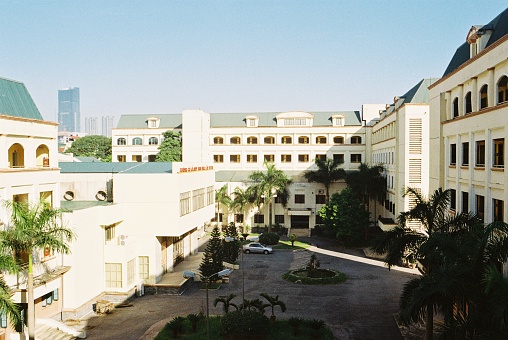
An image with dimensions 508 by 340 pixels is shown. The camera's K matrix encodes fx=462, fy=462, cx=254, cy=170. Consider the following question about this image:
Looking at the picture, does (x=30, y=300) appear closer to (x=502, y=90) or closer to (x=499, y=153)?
(x=499, y=153)

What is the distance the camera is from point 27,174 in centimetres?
2773

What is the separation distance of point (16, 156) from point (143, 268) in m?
13.9

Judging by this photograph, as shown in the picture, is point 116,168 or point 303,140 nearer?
point 116,168

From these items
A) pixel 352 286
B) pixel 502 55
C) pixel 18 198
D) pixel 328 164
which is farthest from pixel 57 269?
pixel 328 164

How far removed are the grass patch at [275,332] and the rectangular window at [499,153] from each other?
13.1 meters

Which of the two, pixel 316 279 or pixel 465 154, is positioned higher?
pixel 465 154

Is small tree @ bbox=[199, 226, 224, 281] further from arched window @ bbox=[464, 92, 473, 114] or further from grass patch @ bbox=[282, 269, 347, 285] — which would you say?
arched window @ bbox=[464, 92, 473, 114]

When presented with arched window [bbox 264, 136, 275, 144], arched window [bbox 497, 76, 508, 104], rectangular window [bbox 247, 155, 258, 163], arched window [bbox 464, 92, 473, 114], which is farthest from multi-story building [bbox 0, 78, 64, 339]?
Result: arched window [bbox 264, 136, 275, 144]

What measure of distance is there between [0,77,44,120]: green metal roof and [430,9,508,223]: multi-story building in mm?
26956

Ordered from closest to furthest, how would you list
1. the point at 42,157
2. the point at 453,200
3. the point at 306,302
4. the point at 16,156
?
the point at 453,200
the point at 16,156
the point at 42,157
the point at 306,302

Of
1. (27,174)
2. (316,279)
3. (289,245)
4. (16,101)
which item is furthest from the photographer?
(289,245)

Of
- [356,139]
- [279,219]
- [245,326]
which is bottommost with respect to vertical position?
[245,326]

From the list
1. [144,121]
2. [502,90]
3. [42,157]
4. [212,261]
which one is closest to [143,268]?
[212,261]

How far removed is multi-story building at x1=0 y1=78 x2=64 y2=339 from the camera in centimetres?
2558
